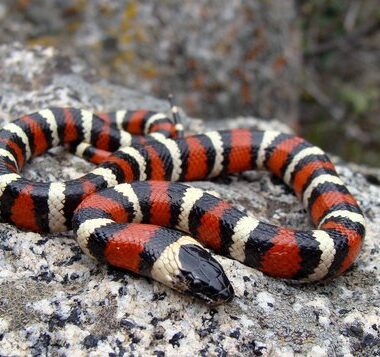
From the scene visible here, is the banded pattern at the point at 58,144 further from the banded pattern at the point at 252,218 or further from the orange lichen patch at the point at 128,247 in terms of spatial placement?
the orange lichen patch at the point at 128,247

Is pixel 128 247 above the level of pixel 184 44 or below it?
below

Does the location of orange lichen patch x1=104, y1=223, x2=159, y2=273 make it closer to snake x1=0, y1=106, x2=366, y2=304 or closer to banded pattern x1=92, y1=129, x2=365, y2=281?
snake x1=0, y1=106, x2=366, y2=304

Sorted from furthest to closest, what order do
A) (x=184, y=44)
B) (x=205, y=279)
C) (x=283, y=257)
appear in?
(x=184, y=44), (x=283, y=257), (x=205, y=279)

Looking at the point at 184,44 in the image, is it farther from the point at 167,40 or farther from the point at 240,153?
the point at 240,153

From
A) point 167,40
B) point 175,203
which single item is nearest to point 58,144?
point 175,203

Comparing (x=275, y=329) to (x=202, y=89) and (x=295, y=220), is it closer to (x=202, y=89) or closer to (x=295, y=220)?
(x=295, y=220)

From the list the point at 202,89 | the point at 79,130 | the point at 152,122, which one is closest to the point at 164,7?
the point at 202,89
